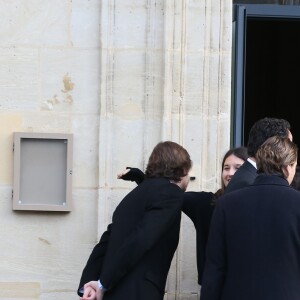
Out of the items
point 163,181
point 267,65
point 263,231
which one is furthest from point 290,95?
point 263,231

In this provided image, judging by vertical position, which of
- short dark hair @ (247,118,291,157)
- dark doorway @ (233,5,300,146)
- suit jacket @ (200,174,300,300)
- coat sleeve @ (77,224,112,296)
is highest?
dark doorway @ (233,5,300,146)

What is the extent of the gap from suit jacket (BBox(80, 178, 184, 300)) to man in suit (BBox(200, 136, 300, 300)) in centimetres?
56

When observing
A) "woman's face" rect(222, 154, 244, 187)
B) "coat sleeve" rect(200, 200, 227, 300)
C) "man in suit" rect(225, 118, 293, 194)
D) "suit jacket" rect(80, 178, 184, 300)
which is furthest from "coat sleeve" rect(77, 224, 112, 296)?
"coat sleeve" rect(200, 200, 227, 300)

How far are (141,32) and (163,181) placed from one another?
1444 mm

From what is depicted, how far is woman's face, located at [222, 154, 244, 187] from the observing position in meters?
5.79

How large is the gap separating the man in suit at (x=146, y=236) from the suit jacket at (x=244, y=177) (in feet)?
1.22

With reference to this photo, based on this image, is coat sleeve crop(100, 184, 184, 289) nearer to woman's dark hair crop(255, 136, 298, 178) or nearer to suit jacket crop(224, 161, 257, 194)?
suit jacket crop(224, 161, 257, 194)

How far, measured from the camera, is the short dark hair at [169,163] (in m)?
5.47

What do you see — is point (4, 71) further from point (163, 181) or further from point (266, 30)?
point (266, 30)

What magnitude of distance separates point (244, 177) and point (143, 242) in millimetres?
626

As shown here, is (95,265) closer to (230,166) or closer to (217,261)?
(230,166)

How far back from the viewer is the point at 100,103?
6512 millimetres

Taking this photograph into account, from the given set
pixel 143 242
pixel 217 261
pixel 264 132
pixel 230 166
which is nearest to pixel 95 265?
pixel 143 242

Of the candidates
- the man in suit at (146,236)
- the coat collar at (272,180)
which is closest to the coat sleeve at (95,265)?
the man in suit at (146,236)
